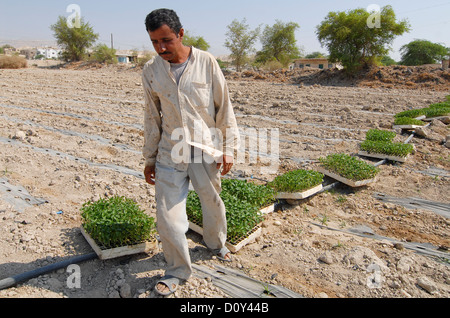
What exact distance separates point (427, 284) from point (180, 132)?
230cm

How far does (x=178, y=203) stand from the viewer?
252 cm

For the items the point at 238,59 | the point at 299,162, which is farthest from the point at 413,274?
the point at 238,59

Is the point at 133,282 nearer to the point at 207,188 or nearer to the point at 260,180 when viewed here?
the point at 207,188

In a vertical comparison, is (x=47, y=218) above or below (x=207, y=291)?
above

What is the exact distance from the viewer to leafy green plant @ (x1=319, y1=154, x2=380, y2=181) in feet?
16.1

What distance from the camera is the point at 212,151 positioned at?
261 centimetres

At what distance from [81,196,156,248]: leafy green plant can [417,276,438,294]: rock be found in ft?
7.69

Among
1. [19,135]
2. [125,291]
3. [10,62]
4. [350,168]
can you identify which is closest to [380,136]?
[350,168]

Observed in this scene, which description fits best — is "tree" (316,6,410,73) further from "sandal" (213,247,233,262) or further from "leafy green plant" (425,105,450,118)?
"sandal" (213,247,233,262)

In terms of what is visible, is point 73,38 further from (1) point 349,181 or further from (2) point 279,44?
(1) point 349,181
